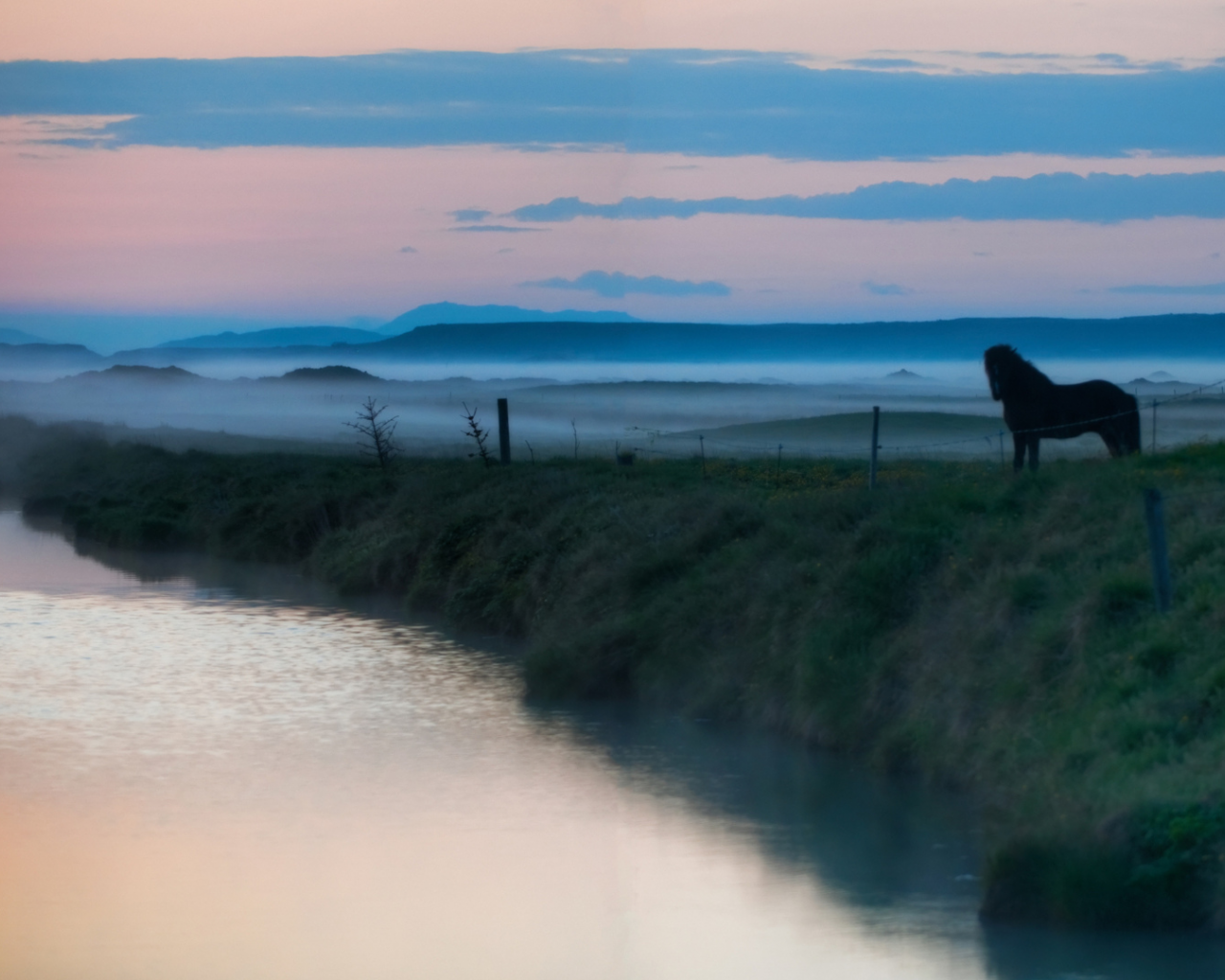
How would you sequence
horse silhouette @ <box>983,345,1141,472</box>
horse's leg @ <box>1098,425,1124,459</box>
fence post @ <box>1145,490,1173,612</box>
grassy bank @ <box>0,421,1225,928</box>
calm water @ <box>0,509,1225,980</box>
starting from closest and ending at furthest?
grassy bank @ <box>0,421,1225,928</box> < calm water @ <box>0,509,1225,980</box> < fence post @ <box>1145,490,1173,612</box> < horse silhouette @ <box>983,345,1141,472</box> < horse's leg @ <box>1098,425,1124,459</box>

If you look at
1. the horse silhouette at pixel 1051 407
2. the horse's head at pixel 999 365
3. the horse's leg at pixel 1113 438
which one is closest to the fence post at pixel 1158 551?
the horse silhouette at pixel 1051 407

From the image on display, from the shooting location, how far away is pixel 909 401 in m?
110

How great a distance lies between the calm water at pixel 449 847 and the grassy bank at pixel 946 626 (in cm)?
44

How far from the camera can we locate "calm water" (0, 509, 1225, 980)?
376 inches

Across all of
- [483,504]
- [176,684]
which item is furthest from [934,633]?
[483,504]

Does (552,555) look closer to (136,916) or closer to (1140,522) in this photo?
(1140,522)

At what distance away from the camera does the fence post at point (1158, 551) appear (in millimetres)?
11602

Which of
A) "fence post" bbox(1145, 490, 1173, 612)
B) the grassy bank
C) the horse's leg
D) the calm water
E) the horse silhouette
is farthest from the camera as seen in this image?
the horse's leg

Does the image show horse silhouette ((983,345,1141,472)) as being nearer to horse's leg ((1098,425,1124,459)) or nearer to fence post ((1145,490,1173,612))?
horse's leg ((1098,425,1124,459))

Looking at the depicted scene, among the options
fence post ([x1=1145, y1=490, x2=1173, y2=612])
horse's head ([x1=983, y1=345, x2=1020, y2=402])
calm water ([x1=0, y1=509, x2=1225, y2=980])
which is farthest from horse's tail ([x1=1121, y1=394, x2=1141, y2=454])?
fence post ([x1=1145, y1=490, x2=1173, y2=612])

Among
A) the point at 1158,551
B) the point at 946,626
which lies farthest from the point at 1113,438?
the point at 1158,551

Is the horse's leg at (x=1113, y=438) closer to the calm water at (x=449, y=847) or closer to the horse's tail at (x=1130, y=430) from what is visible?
the horse's tail at (x=1130, y=430)

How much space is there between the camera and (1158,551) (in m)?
11.6

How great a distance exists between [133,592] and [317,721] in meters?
12.5
